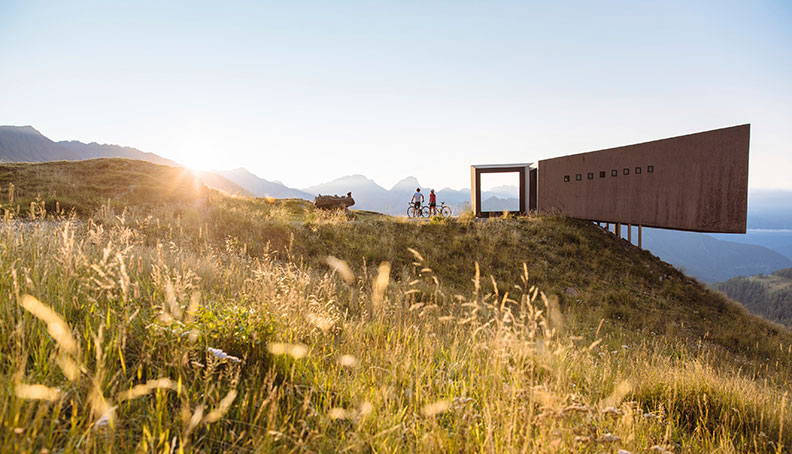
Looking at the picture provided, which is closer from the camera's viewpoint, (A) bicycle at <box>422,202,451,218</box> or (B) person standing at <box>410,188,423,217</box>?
(A) bicycle at <box>422,202,451,218</box>

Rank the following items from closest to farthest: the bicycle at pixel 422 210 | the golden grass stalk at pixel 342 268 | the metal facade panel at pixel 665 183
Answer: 1. the golden grass stalk at pixel 342 268
2. the metal facade panel at pixel 665 183
3. the bicycle at pixel 422 210

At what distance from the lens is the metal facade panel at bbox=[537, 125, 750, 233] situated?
500 inches

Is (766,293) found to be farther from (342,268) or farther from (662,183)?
(342,268)

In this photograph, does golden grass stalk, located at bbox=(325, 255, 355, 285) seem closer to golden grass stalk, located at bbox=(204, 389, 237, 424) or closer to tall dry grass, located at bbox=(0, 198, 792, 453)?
tall dry grass, located at bbox=(0, 198, 792, 453)

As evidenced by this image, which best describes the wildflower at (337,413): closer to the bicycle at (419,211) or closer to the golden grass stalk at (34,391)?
the golden grass stalk at (34,391)

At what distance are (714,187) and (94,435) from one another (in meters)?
17.6

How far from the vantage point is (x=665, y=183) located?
1510 centimetres

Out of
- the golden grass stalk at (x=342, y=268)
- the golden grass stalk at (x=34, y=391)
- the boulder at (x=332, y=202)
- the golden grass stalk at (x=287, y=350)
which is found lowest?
the golden grass stalk at (x=342, y=268)

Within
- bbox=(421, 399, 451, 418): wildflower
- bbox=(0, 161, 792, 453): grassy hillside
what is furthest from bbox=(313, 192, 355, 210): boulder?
bbox=(421, 399, 451, 418): wildflower

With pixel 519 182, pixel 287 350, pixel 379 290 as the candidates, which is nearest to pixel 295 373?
pixel 287 350

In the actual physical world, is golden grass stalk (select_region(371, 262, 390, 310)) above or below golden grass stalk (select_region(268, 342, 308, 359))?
below

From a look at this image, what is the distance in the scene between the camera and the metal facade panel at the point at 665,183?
12688 mm

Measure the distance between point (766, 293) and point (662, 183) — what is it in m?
148

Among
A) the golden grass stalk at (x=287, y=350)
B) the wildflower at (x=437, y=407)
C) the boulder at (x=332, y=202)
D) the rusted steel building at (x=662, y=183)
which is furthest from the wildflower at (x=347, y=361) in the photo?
the boulder at (x=332, y=202)
